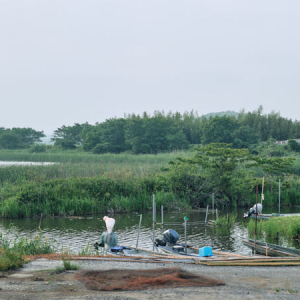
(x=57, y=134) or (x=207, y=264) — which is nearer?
(x=207, y=264)

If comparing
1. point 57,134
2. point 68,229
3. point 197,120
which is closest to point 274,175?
point 68,229

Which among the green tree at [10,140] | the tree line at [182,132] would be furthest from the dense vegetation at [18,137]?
the tree line at [182,132]

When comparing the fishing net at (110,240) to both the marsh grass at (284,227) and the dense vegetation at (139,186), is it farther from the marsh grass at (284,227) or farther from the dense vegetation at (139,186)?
the dense vegetation at (139,186)

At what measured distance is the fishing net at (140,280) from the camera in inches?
395

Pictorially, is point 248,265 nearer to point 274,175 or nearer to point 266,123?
point 274,175

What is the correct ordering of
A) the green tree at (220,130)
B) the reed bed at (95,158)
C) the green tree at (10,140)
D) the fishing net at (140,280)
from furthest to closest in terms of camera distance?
1. the green tree at (10,140)
2. the green tree at (220,130)
3. the reed bed at (95,158)
4. the fishing net at (140,280)

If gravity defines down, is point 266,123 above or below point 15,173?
above

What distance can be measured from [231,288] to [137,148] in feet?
196

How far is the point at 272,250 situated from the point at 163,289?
7731mm

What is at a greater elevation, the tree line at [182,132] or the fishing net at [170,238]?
the tree line at [182,132]

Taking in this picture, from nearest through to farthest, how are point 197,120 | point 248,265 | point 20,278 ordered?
point 20,278, point 248,265, point 197,120

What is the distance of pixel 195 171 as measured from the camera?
1248 inches

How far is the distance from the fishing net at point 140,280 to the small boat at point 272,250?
5.11 meters

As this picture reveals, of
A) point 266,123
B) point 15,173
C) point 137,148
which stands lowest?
point 15,173
